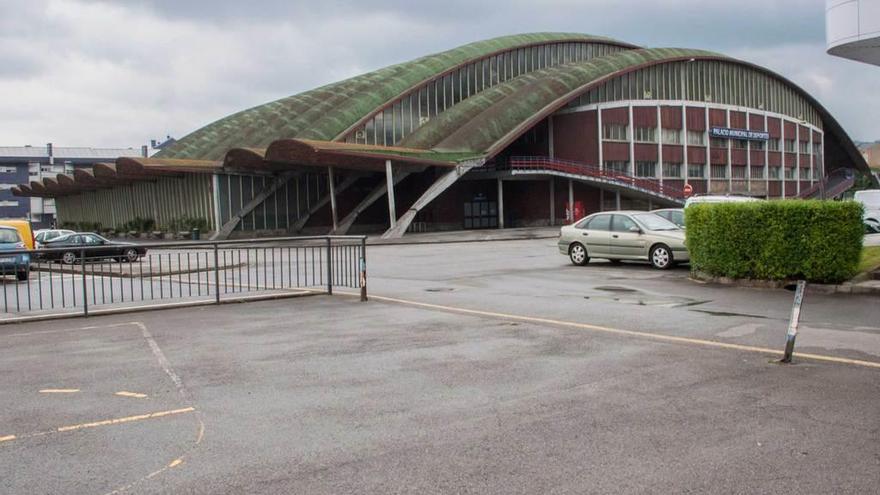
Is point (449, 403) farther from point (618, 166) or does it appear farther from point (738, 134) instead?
point (738, 134)

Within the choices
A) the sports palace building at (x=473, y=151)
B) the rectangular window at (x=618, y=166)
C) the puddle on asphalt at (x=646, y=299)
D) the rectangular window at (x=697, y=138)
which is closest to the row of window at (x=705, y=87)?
the sports palace building at (x=473, y=151)

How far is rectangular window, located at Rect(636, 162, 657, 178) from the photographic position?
59.7 m

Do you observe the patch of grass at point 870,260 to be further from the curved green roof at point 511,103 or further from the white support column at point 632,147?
the white support column at point 632,147

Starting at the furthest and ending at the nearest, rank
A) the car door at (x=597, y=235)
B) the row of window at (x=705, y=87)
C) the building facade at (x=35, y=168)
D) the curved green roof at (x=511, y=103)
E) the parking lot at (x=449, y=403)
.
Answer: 1. the building facade at (x=35, y=168)
2. the row of window at (x=705, y=87)
3. the curved green roof at (x=511, y=103)
4. the car door at (x=597, y=235)
5. the parking lot at (x=449, y=403)

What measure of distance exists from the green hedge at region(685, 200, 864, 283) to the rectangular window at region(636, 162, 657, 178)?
1816 inches

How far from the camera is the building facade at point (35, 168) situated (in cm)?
10650

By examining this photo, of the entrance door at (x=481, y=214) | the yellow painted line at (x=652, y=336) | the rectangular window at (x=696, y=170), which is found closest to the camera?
the yellow painted line at (x=652, y=336)

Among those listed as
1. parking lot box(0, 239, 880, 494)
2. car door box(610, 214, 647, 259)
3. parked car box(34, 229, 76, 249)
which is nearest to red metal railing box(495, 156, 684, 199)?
parked car box(34, 229, 76, 249)

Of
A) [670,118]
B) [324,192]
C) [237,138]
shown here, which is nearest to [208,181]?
[324,192]

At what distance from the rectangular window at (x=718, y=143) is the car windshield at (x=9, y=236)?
5691cm

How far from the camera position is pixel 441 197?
190 ft

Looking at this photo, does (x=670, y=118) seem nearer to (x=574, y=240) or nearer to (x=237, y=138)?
(x=237, y=138)

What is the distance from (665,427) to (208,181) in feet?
169

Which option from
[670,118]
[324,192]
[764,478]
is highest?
[670,118]
